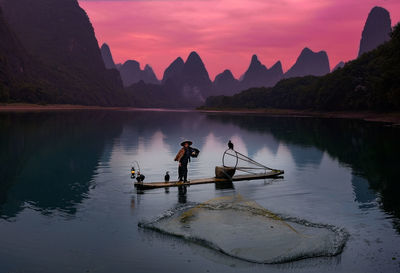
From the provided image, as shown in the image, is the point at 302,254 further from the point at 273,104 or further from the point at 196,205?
the point at 273,104

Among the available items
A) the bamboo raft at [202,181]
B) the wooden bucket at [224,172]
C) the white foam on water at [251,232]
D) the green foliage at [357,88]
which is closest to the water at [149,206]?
the white foam on water at [251,232]

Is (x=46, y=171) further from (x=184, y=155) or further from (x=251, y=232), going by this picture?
(x=251, y=232)

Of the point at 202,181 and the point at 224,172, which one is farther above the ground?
the point at 224,172

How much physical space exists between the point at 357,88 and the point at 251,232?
92491 millimetres

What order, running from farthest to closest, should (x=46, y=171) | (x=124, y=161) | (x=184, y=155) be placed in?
1. (x=124, y=161)
2. (x=46, y=171)
3. (x=184, y=155)

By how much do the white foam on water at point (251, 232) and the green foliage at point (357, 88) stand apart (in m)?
58.0

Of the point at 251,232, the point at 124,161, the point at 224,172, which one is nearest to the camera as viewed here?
the point at 251,232

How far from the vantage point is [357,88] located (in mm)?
95062

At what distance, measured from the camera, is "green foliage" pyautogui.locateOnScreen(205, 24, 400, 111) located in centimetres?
6762

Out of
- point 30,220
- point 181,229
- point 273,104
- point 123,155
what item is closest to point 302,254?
point 181,229

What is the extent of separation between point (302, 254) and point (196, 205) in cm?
589

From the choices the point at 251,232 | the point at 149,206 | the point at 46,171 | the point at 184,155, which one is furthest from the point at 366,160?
the point at 46,171

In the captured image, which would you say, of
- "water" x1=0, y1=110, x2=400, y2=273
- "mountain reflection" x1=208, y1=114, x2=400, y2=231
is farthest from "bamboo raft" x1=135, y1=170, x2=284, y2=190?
"mountain reflection" x1=208, y1=114, x2=400, y2=231

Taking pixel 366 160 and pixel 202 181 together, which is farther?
pixel 366 160
